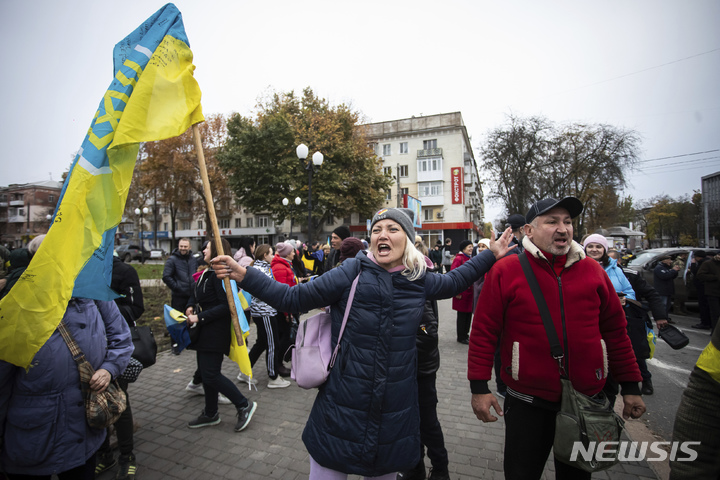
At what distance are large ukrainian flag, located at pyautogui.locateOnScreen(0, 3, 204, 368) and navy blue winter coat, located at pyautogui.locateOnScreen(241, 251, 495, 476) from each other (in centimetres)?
107

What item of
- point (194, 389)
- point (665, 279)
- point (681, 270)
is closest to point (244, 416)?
point (194, 389)

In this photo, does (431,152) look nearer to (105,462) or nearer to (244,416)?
(244,416)

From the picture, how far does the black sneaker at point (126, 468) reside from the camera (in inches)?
122

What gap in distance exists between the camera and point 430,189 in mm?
41594

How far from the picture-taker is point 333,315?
2172 mm

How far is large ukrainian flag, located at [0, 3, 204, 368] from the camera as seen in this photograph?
197 centimetres

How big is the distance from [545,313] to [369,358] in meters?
1.10

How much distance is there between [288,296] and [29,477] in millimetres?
1998

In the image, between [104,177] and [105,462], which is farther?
[105,462]

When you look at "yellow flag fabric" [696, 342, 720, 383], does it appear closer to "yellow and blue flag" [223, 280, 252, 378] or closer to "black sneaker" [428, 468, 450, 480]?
"black sneaker" [428, 468, 450, 480]

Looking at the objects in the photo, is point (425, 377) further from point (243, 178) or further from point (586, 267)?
point (243, 178)

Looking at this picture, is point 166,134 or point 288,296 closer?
point 288,296

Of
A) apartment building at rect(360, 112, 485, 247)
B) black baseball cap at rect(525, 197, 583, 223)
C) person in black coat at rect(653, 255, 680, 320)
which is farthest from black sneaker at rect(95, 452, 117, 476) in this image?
apartment building at rect(360, 112, 485, 247)

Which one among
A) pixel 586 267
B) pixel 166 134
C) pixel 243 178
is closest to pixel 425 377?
pixel 586 267
